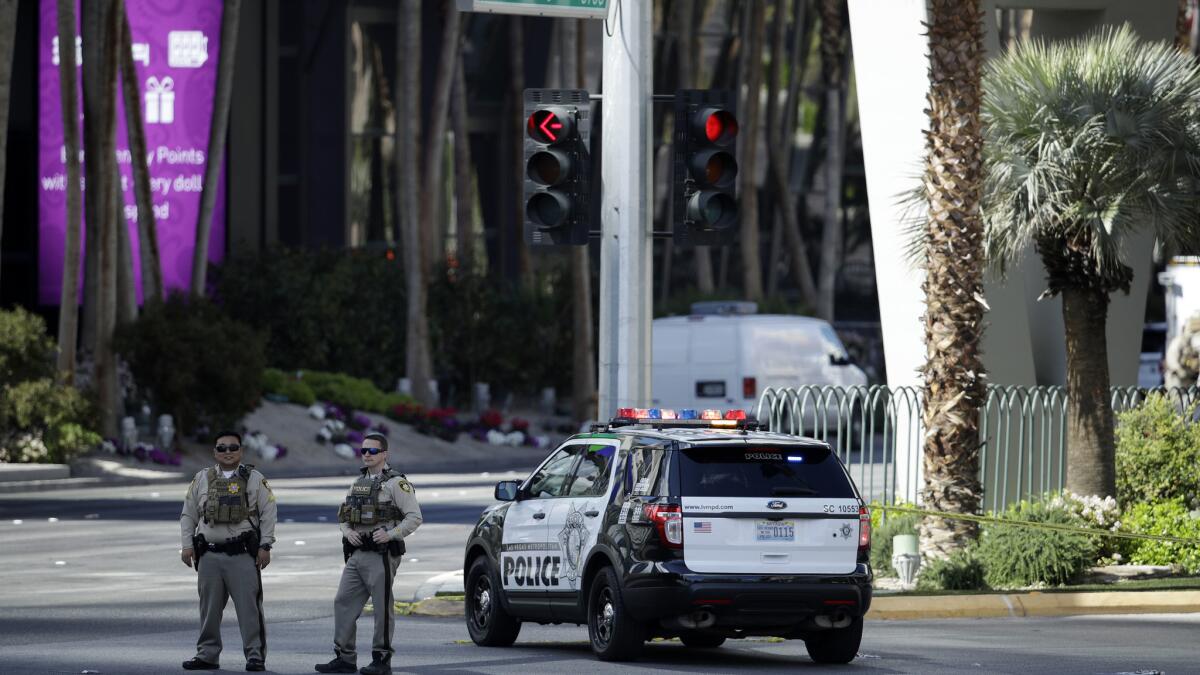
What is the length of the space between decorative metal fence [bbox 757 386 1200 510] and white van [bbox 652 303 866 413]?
14.6 m

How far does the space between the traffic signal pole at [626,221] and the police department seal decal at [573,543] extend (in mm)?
2623

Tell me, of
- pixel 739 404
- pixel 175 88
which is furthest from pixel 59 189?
pixel 739 404

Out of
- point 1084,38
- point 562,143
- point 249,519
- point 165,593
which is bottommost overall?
point 165,593

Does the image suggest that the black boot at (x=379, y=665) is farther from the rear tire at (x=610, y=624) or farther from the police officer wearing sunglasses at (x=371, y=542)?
the rear tire at (x=610, y=624)

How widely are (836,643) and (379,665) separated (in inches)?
114

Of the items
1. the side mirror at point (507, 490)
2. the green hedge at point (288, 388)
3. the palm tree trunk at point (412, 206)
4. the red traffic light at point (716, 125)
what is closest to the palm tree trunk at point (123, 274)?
the green hedge at point (288, 388)

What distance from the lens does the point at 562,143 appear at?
15141 mm

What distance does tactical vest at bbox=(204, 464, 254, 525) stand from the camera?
1188 centimetres

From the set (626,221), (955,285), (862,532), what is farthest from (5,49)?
(862,532)

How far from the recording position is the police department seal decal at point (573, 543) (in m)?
13.1

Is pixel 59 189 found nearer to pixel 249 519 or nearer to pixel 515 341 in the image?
pixel 515 341

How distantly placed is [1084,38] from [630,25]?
332 inches

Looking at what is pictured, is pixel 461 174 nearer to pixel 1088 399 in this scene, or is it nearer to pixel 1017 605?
pixel 1088 399

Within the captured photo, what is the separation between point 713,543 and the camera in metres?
12.3
